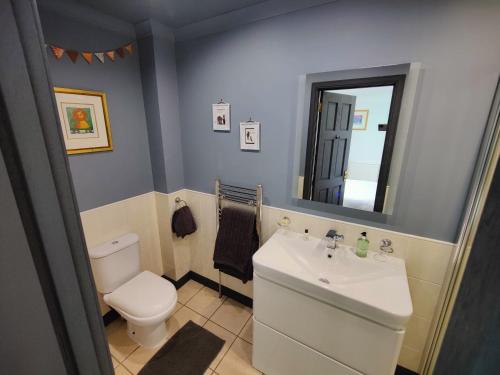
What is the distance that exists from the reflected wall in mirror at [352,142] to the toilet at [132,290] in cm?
128

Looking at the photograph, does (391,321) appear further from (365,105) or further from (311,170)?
(365,105)

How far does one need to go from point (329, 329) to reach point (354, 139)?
117 cm

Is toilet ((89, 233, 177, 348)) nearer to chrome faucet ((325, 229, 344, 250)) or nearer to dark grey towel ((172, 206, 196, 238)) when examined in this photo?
dark grey towel ((172, 206, 196, 238))

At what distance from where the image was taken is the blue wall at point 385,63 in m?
1.03

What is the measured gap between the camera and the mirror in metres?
1.24

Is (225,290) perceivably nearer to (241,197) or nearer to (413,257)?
(241,197)

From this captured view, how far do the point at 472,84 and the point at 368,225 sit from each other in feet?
2.79

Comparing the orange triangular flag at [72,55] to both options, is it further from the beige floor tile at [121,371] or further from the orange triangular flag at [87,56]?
the beige floor tile at [121,371]

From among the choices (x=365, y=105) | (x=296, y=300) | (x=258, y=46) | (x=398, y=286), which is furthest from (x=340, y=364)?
(x=258, y=46)

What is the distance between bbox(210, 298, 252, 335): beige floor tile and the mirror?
1.21 meters

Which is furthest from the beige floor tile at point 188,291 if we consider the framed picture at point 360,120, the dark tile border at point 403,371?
the framed picture at point 360,120

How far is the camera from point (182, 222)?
2035 millimetres

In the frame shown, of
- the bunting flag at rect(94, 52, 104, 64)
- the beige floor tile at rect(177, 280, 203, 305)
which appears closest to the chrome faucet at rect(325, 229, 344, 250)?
the beige floor tile at rect(177, 280, 203, 305)

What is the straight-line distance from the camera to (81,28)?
4.88ft
